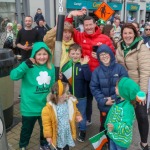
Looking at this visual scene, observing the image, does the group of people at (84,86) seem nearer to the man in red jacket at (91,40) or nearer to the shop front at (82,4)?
the man in red jacket at (91,40)

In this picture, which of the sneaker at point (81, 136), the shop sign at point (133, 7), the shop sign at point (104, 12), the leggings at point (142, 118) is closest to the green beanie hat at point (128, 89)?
the leggings at point (142, 118)

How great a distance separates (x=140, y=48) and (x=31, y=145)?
6.51ft

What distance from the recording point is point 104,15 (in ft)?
27.8

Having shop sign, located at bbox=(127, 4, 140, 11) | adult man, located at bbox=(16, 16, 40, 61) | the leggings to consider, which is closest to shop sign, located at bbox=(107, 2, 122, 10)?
shop sign, located at bbox=(127, 4, 140, 11)

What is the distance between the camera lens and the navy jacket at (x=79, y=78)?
153 inches

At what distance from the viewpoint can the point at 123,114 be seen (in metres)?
2.98

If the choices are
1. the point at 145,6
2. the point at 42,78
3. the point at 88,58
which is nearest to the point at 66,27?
the point at 88,58

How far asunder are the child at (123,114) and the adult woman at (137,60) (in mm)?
646

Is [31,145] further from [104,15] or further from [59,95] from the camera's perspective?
[104,15]

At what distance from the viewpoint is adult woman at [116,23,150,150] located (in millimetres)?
3576

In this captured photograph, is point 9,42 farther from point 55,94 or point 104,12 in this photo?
point 55,94

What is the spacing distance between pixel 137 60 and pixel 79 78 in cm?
82

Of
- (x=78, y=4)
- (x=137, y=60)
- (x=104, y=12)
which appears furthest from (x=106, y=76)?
(x=78, y=4)

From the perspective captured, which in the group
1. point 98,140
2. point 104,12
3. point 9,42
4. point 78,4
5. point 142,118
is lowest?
point 98,140
